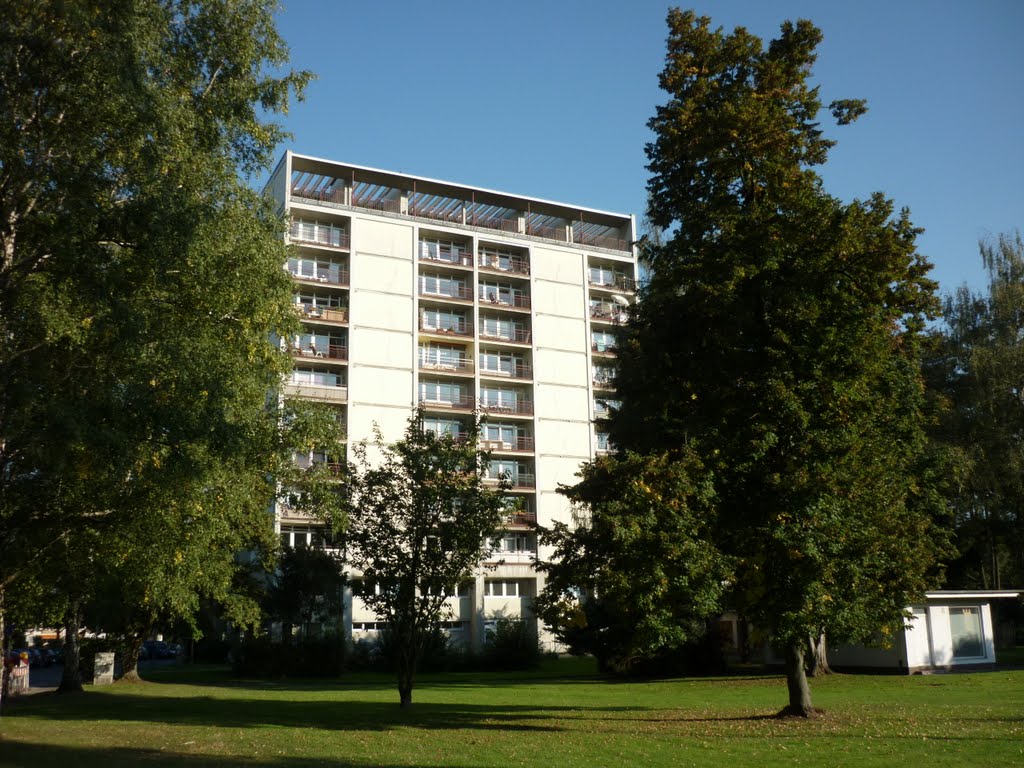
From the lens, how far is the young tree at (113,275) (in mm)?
16891

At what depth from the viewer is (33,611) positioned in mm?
25672

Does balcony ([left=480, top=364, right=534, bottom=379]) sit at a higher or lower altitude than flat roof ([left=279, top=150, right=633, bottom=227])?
lower

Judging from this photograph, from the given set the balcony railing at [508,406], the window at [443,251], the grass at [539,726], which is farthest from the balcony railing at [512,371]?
the grass at [539,726]

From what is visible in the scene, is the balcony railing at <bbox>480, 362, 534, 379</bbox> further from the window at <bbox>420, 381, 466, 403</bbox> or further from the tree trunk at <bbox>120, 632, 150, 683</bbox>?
the tree trunk at <bbox>120, 632, 150, 683</bbox>

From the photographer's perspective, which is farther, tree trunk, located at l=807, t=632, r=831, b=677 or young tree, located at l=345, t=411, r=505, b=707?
tree trunk, located at l=807, t=632, r=831, b=677

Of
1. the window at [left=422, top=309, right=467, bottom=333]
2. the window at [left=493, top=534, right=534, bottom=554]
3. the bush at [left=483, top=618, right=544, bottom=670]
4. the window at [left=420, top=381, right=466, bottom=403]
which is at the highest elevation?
the window at [left=422, top=309, right=467, bottom=333]

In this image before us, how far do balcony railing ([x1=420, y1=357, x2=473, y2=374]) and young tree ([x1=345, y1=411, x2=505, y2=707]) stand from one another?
126ft

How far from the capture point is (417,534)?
26188 mm

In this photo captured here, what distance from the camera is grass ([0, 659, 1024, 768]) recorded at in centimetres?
1599

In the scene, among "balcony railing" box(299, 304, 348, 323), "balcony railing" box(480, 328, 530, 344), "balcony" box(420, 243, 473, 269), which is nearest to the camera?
"balcony railing" box(299, 304, 348, 323)

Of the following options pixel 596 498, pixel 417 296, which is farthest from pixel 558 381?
pixel 596 498

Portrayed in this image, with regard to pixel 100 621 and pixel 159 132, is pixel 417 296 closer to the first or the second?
pixel 100 621

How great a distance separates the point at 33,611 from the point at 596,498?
19636mm

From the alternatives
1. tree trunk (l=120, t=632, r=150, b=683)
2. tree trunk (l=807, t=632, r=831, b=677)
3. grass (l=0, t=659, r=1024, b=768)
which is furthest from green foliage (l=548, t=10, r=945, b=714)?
tree trunk (l=120, t=632, r=150, b=683)
